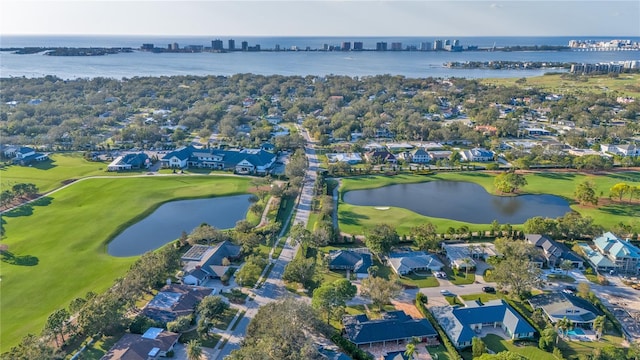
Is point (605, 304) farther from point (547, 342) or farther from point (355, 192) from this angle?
point (355, 192)

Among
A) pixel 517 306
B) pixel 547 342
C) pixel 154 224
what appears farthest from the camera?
pixel 154 224

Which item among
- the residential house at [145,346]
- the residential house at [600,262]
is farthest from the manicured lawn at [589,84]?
the residential house at [145,346]

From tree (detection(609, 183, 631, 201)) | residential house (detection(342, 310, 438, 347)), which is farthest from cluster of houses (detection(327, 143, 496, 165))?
residential house (detection(342, 310, 438, 347))

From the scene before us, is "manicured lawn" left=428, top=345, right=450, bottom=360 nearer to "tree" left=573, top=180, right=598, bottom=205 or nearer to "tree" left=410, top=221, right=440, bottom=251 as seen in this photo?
"tree" left=410, top=221, right=440, bottom=251

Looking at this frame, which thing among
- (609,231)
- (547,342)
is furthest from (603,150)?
(547,342)

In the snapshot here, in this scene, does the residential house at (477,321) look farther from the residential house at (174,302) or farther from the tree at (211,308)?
the residential house at (174,302)
